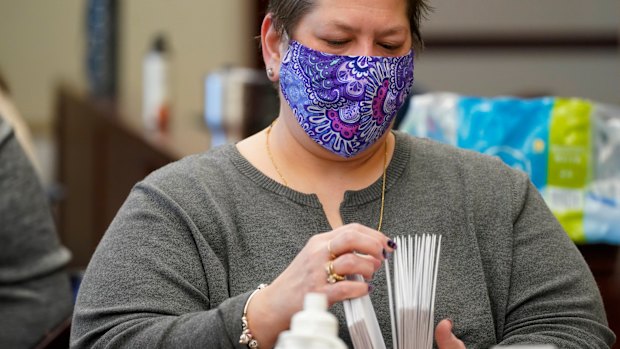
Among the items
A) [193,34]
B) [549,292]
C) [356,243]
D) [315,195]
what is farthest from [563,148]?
[193,34]

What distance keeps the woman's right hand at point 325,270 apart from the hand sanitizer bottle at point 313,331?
28cm

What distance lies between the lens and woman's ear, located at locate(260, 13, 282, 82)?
1826 millimetres

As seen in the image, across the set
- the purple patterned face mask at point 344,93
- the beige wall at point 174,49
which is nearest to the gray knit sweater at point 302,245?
the purple patterned face mask at point 344,93

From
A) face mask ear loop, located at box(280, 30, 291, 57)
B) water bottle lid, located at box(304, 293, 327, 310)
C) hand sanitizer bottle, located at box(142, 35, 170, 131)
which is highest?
face mask ear loop, located at box(280, 30, 291, 57)

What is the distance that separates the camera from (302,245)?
1.73 metres

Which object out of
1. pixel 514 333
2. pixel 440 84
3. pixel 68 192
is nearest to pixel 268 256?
pixel 514 333

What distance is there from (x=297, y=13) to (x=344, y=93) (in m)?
0.15

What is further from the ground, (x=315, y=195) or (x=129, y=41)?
(x=315, y=195)

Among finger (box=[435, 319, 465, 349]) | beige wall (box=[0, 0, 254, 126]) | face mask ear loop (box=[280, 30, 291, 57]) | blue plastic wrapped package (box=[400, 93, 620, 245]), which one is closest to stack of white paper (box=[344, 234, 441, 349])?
finger (box=[435, 319, 465, 349])

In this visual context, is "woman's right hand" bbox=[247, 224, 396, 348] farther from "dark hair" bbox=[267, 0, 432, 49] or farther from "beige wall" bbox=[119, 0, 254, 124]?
"beige wall" bbox=[119, 0, 254, 124]

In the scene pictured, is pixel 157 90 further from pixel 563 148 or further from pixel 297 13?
pixel 297 13

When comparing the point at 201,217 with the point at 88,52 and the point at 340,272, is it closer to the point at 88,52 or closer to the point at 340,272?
the point at 340,272

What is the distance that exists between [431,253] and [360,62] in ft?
1.13

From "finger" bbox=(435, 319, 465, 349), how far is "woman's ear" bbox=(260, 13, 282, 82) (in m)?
0.54
